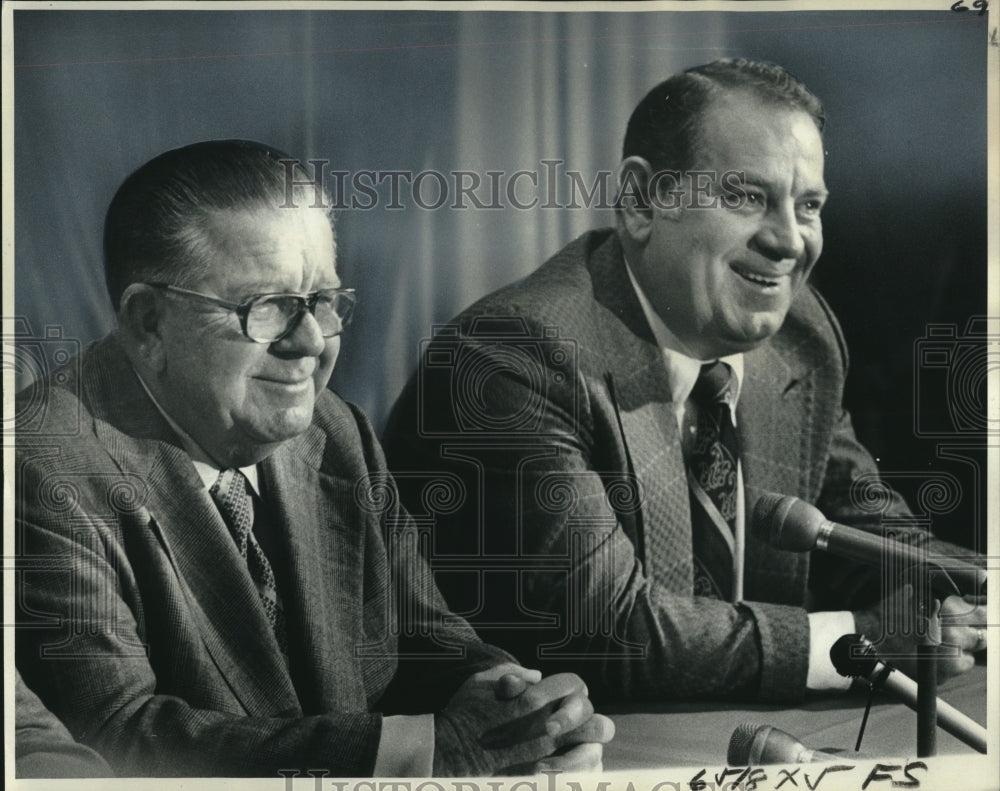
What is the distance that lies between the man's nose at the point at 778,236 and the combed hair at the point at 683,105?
270 mm

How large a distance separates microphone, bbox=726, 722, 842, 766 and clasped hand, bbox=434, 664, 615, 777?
0.47 m

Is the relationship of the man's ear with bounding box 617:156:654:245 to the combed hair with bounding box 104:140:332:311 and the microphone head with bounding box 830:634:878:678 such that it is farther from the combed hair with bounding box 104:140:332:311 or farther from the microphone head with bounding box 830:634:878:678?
the microphone head with bounding box 830:634:878:678

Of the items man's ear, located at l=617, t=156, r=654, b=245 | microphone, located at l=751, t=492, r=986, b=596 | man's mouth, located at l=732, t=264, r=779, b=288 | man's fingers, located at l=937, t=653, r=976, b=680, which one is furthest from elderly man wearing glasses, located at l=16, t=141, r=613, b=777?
man's mouth, located at l=732, t=264, r=779, b=288

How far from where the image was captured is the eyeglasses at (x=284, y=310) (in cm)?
347

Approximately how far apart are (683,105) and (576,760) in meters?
1.85

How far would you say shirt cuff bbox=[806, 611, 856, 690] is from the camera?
3682 mm

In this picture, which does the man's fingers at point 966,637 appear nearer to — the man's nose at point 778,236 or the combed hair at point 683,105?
the man's nose at point 778,236

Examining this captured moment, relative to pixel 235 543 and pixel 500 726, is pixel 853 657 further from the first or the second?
pixel 235 543

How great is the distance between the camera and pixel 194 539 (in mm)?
3471

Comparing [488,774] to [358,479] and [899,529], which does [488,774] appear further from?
[899,529]

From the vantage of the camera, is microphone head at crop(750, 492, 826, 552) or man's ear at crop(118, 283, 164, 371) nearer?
man's ear at crop(118, 283, 164, 371)

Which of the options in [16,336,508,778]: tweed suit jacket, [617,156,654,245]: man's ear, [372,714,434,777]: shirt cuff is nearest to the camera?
[16,336,508,778]: tweed suit jacket

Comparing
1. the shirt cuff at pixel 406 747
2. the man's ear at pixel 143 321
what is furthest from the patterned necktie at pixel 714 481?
the man's ear at pixel 143 321

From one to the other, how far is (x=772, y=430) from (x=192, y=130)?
1.83m
